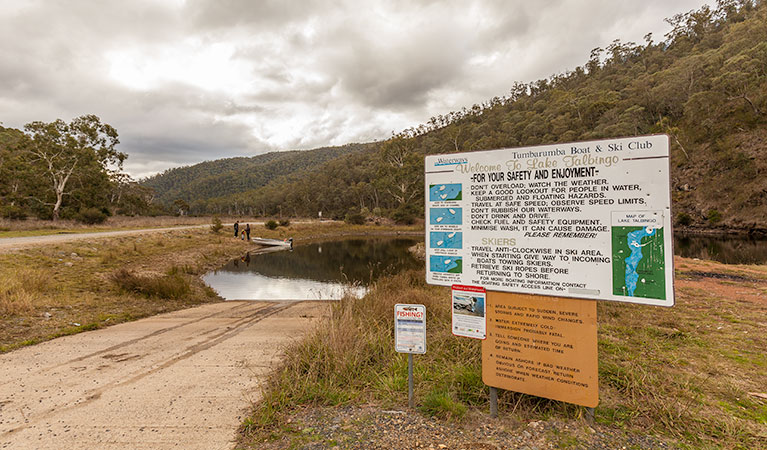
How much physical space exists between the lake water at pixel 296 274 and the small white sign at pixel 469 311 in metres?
6.61

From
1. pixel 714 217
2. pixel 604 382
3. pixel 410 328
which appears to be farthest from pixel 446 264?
pixel 714 217

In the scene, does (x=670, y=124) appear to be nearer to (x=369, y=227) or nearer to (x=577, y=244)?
(x=369, y=227)

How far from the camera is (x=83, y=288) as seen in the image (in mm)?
8719

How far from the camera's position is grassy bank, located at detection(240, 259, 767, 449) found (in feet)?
8.33

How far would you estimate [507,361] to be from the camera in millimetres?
2766

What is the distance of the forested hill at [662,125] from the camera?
3634cm

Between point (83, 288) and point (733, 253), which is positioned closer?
point (83, 288)

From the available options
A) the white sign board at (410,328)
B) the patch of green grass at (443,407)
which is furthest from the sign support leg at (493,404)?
the white sign board at (410,328)

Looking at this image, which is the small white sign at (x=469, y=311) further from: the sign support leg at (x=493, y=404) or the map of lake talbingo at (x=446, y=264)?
the sign support leg at (x=493, y=404)

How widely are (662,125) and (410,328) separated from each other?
63732 millimetres

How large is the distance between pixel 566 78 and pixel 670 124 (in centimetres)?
5601

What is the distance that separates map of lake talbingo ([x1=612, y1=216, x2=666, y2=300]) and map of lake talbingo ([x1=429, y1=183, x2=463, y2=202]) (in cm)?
120

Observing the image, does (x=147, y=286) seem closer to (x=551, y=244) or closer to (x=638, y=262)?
(x=551, y=244)

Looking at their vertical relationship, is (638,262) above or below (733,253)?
above
